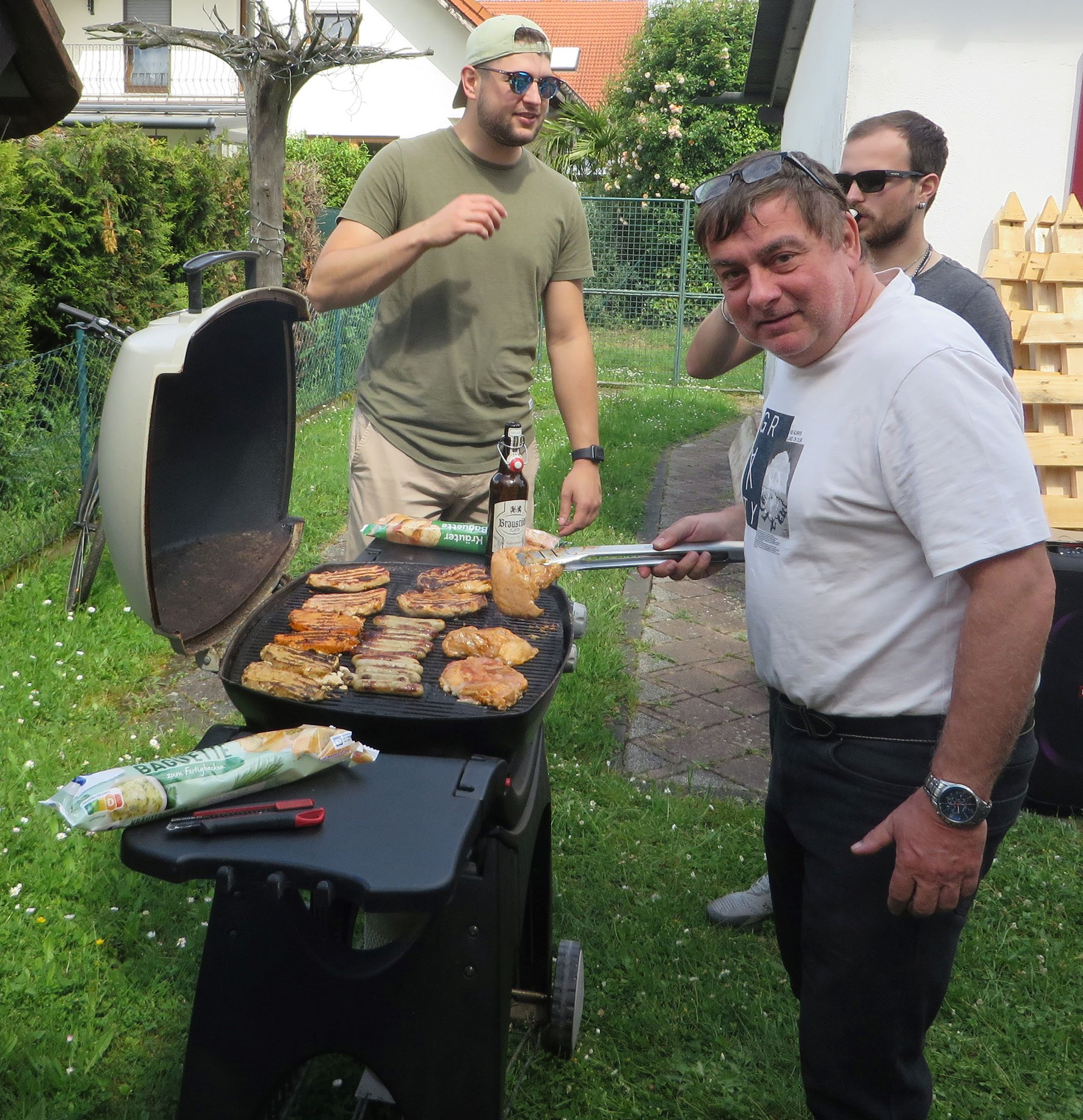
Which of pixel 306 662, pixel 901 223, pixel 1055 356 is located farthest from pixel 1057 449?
pixel 306 662

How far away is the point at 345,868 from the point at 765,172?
1413 mm

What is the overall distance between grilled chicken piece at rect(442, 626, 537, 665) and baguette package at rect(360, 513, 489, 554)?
66 cm

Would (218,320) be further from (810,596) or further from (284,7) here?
(284,7)

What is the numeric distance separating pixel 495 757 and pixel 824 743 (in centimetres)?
63

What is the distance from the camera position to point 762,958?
3305mm

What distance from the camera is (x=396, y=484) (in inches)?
136

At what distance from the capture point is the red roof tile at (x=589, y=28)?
30297mm

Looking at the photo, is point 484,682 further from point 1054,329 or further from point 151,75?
point 151,75

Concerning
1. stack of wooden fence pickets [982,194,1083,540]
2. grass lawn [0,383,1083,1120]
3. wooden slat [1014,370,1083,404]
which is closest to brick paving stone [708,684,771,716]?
grass lawn [0,383,1083,1120]

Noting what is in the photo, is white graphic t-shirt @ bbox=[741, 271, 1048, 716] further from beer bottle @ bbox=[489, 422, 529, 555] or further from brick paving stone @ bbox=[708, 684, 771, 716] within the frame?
brick paving stone @ bbox=[708, 684, 771, 716]

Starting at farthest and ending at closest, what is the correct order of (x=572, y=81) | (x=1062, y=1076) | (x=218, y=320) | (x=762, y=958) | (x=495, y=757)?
(x=572, y=81)
(x=762, y=958)
(x=1062, y=1076)
(x=218, y=320)
(x=495, y=757)

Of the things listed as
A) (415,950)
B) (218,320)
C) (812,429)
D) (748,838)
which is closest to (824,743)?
(812,429)

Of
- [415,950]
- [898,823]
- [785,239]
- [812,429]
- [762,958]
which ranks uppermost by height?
[785,239]

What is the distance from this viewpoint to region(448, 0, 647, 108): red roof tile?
3030 cm
